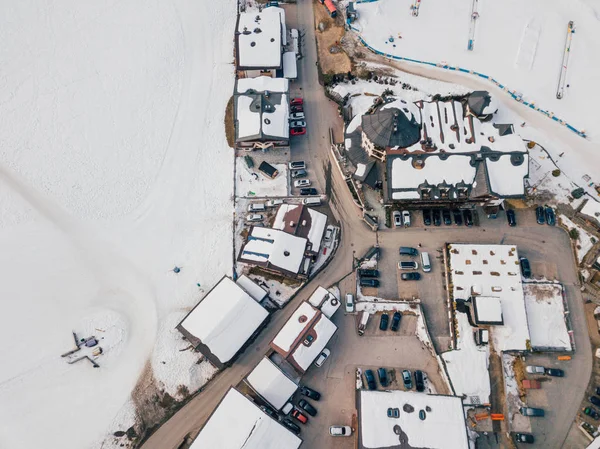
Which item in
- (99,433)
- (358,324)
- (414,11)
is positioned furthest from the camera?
(414,11)

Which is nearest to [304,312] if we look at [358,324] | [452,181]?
[358,324]

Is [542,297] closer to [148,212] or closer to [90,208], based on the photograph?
[148,212]

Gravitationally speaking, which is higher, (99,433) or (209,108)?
(209,108)

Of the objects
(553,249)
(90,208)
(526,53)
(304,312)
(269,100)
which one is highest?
(526,53)

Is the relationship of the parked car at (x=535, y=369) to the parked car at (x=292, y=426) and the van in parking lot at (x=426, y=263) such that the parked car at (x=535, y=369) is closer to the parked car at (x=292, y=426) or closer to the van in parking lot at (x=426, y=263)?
the van in parking lot at (x=426, y=263)

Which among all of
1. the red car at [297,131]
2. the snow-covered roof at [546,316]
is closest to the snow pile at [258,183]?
the red car at [297,131]

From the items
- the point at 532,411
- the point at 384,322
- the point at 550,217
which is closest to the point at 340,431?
the point at 384,322

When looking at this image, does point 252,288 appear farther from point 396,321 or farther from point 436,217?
point 436,217
